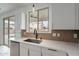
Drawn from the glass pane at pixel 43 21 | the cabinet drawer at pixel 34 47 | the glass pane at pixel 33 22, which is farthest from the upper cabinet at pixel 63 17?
the cabinet drawer at pixel 34 47

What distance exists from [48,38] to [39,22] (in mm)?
400

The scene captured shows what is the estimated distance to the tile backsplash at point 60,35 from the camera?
186 cm

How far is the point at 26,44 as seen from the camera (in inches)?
74.4

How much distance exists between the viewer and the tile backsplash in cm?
186

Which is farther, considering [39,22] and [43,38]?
[43,38]

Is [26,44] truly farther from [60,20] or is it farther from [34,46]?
[60,20]

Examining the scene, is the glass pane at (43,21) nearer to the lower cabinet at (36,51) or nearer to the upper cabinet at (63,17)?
the upper cabinet at (63,17)

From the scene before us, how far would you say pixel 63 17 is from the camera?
6.15 ft

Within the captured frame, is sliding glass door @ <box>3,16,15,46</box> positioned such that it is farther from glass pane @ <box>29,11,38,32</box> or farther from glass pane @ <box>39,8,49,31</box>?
glass pane @ <box>39,8,49,31</box>

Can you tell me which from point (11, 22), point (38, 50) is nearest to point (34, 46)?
point (38, 50)

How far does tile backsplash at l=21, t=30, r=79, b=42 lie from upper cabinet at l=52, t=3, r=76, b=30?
17 centimetres

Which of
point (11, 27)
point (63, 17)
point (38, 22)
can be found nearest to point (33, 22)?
point (38, 22)

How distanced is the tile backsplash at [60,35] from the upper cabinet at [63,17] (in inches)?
6.5

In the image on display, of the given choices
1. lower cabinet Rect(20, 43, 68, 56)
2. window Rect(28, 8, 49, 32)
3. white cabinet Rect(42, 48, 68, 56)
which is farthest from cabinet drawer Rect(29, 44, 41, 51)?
window Rect(28, 8, 49, 32)
